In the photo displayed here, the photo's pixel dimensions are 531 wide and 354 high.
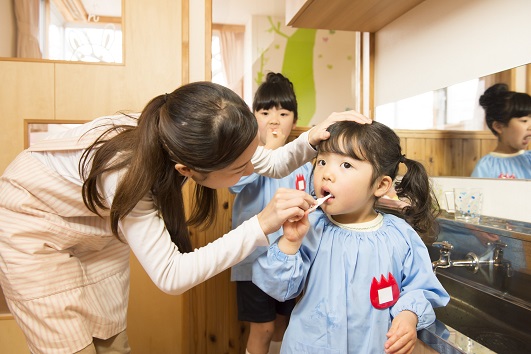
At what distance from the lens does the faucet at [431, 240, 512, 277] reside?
43.8 inches

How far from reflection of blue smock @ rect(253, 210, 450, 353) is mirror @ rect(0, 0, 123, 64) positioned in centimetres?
136

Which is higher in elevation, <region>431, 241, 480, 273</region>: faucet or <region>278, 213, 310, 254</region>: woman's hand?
<region>278, 213, 310, 254</region>: woman's hand

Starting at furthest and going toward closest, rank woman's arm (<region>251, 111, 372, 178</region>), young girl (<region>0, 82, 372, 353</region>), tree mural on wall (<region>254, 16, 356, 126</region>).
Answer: tree mural on wall (<region>254, 16, 356, 126</region>) → woman's arm (<region>251, 111, 372, 178</region>) → young girl (<region>0, 82, 372, 353</region>)

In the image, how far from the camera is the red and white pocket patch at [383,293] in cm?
90

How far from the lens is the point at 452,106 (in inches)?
60.6

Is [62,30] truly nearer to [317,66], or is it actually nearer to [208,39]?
[208,39]

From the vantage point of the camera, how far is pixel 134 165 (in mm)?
834

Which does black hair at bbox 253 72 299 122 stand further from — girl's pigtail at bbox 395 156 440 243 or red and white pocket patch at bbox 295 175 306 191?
girl's pigtail at bbox 395 156 440 243

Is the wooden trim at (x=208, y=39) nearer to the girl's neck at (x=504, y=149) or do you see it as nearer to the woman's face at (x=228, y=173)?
the woman's face at (x=228, y=173)

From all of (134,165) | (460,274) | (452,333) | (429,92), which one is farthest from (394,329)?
(429,92)

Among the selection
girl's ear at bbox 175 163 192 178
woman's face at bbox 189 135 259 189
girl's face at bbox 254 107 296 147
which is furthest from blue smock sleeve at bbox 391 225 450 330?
girl's face at bbox 254 107 296 147

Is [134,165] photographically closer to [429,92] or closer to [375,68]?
[429,92]

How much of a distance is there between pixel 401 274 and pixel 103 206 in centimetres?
69

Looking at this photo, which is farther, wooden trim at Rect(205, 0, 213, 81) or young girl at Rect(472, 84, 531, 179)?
wooden trim at Rect(205, 0, 213, 81)
